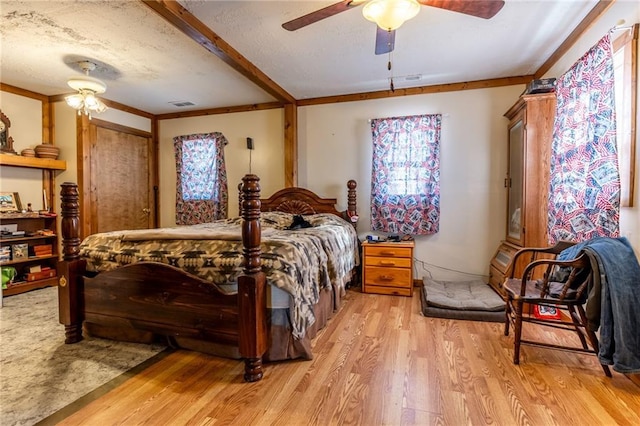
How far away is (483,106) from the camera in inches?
143

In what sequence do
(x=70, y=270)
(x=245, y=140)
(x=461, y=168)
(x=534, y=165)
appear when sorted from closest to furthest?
(x=70, y=270)
(x=534, y=165)
(x=461, y=168)
(x=245, y=140)

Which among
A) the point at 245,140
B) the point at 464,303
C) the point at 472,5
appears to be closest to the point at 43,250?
the point at 245,140

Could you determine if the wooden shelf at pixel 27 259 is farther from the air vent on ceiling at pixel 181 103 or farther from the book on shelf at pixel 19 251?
the air vent on ceiling at pixel 181 103

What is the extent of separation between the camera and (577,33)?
2535 mm

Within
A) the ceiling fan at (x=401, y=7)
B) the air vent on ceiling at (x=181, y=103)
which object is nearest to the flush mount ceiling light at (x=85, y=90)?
the air vent on ceiling at (x=181, y=103)

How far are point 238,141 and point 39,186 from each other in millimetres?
2590

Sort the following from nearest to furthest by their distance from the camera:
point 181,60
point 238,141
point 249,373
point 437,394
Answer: point 437,394
point 249,373
point 181,60
point 238,141

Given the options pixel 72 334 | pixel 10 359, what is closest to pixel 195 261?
pixel 72 334

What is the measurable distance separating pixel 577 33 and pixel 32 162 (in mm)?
5732

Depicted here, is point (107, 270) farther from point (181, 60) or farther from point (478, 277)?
point (478, 277)

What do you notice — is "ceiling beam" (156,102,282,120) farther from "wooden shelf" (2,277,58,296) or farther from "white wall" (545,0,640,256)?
"white wall" (545,0,640,256)

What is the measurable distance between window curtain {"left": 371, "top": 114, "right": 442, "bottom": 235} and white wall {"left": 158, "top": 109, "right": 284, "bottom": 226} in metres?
1.41

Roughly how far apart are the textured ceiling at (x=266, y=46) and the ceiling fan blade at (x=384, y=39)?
0.38 m

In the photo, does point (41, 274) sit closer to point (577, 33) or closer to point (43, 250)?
point (43, 250)
